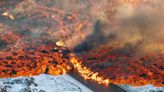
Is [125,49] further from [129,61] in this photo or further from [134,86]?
[134,86]

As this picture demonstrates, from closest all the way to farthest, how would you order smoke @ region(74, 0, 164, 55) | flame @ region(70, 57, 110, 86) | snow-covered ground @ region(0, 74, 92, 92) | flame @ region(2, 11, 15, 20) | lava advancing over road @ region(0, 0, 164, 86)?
snow-covered ground @ region(0, 74, 92, 92) < flame @ region(70, 57, 110, 86) < lava advancing over road @ region(0, 0, 164, 86) < smoke @ region(74, 0, 164, 55) < flame @ region(2, 11, 15, 20)

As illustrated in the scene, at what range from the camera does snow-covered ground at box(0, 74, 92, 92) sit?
190 feet

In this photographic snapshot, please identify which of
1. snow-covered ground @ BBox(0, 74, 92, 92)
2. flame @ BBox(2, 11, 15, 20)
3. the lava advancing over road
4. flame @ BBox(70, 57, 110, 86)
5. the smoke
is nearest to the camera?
snow-covered ground @ BBox(0, 74, 92, 92)

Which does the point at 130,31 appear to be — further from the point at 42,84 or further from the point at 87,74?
the point at 42,84

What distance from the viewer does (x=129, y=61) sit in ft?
224

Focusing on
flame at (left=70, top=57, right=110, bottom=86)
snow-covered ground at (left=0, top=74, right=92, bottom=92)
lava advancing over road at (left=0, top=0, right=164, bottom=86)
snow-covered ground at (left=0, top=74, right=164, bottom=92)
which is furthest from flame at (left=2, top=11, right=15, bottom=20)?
snow-covered ground at (left=0, top=74, right=164, bottom=92)

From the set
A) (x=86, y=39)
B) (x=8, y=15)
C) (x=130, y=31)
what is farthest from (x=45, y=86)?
(x=8, y=15)

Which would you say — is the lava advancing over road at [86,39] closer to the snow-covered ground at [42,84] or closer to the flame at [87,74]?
the flame at [87,74]

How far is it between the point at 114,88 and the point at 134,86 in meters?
3.27

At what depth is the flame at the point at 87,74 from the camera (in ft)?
204

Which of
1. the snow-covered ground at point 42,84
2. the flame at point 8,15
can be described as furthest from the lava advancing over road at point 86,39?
the snow-covered ground at point 42,84

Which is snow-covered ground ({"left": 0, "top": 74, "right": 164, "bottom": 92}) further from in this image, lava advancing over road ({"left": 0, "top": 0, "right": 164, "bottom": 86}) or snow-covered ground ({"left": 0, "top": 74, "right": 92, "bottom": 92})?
lava advancing over road ({"left": 0, "top": 0, "right": 164, "bottom": 86})

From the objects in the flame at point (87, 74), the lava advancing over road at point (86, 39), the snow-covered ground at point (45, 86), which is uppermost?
the lava advancing over road at point (86, 39)

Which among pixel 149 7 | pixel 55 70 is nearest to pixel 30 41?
pixel 55 70
